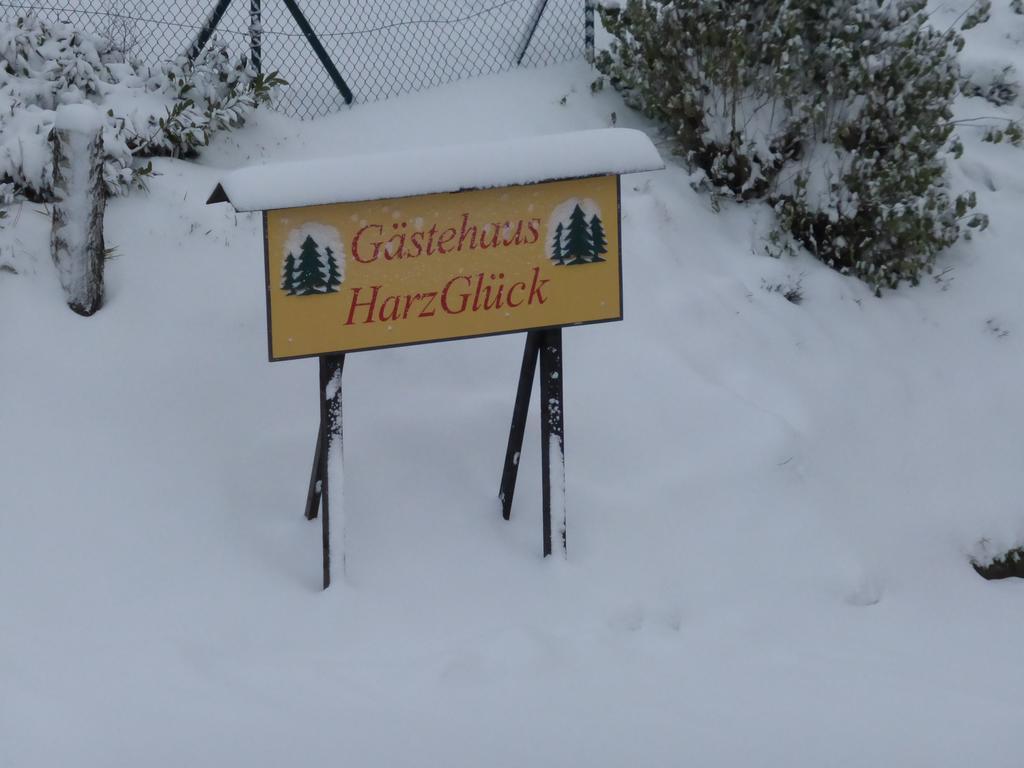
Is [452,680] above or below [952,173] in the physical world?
below

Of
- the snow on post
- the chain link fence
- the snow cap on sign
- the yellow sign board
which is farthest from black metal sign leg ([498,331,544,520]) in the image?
the chain link fence

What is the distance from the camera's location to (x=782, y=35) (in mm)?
6262

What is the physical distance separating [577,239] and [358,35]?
430 cm

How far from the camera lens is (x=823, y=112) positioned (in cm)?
626

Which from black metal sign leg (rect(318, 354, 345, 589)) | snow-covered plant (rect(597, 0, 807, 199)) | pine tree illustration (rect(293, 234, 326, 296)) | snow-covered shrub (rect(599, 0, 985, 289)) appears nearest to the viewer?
pine tree illustration (rect(293, 234, 326, 296))

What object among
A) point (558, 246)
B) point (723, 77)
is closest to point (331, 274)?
point (558, 246)

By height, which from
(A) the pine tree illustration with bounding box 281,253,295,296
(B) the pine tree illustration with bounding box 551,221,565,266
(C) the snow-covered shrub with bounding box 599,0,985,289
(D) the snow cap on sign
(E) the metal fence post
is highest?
(E) the metal fence post

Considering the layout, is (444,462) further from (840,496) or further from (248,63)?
(248,63)

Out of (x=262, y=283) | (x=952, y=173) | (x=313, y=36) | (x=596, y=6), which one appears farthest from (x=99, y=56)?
(x=952, y=173)

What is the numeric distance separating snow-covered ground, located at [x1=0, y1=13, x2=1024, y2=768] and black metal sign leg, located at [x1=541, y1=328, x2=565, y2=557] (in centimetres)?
17

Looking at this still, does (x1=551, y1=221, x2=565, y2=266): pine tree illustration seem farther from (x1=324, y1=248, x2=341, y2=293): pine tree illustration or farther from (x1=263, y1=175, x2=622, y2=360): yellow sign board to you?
(x1=324, y1=248, x2=341, y2=293): pine tree illustration

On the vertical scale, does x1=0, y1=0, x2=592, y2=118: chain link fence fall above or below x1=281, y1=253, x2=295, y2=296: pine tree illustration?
above

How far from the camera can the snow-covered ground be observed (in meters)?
3.86

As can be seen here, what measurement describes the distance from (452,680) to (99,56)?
3.89 meters
